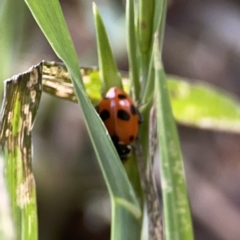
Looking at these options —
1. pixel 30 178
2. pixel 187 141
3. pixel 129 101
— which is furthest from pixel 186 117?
pixel 187 141

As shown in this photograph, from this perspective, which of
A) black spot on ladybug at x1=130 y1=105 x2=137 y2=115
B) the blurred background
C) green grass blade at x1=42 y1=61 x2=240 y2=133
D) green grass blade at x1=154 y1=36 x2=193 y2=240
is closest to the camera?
green grass blade at x1=154 y1=36 x2=193 y2=240

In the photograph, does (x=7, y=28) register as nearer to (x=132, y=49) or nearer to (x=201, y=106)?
(x=132, y=49)

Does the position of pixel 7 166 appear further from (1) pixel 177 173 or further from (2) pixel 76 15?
(2) pixel 76 15

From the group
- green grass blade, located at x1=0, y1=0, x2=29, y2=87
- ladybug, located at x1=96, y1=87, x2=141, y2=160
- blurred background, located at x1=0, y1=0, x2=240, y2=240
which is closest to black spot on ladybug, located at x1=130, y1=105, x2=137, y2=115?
ladybug, located at x1=96, y1=87, x2=141, y2=160

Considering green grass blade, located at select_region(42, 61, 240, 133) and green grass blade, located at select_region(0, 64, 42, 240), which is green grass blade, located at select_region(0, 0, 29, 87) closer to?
green grass blade, located at select_region(0, 64, 42, 240)

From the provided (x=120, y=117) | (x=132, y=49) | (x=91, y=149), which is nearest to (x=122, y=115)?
(x=120, y=117)

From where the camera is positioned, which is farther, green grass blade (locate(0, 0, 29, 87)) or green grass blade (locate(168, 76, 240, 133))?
green grass blade (locate(168, 76, 240, 133))

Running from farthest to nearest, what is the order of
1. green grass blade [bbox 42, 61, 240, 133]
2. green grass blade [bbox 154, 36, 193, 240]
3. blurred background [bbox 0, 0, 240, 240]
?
blurred background [bbox 0, 0, 240, 240] < green grass blade [bbox 42, 61, 240, 133] < green grass blade [bbox 154, 36, 193, 240]
